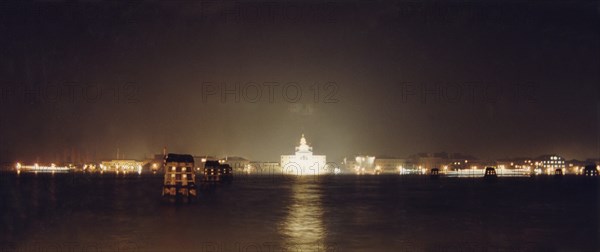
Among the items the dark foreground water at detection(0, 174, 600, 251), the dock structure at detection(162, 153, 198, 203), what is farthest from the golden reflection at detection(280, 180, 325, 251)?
the dock structure at detection(162, 153, 198, 203)

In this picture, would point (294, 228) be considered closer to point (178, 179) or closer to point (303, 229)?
point (303, 229)

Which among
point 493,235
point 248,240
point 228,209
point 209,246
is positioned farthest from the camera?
point 228,209

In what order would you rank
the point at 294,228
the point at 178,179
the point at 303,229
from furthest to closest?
1. the point at 178,179
2. the point at 294,228
3. the point at 303,229

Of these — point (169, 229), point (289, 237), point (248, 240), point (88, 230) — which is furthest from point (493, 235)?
point (88, 230)

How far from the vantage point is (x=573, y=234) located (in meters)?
31.3

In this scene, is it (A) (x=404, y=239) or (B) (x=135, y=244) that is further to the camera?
(A) (x=404, y=239)

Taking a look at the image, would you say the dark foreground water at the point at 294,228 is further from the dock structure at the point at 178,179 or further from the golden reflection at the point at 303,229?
the dock structure at the point at 178,179

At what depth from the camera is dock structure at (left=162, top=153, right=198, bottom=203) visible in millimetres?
53594

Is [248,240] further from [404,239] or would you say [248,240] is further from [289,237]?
[404,239]

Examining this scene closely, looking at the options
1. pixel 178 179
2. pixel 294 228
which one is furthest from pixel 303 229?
pixel 178 179

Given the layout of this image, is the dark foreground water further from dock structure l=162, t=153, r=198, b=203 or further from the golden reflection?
dock structure l=162, t=153, r=198, b=203

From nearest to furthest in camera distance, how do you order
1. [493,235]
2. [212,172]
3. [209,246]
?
[209,246]
[493,235]
[212,172]

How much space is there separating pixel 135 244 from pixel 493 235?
16.9 m

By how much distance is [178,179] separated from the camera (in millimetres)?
54812
